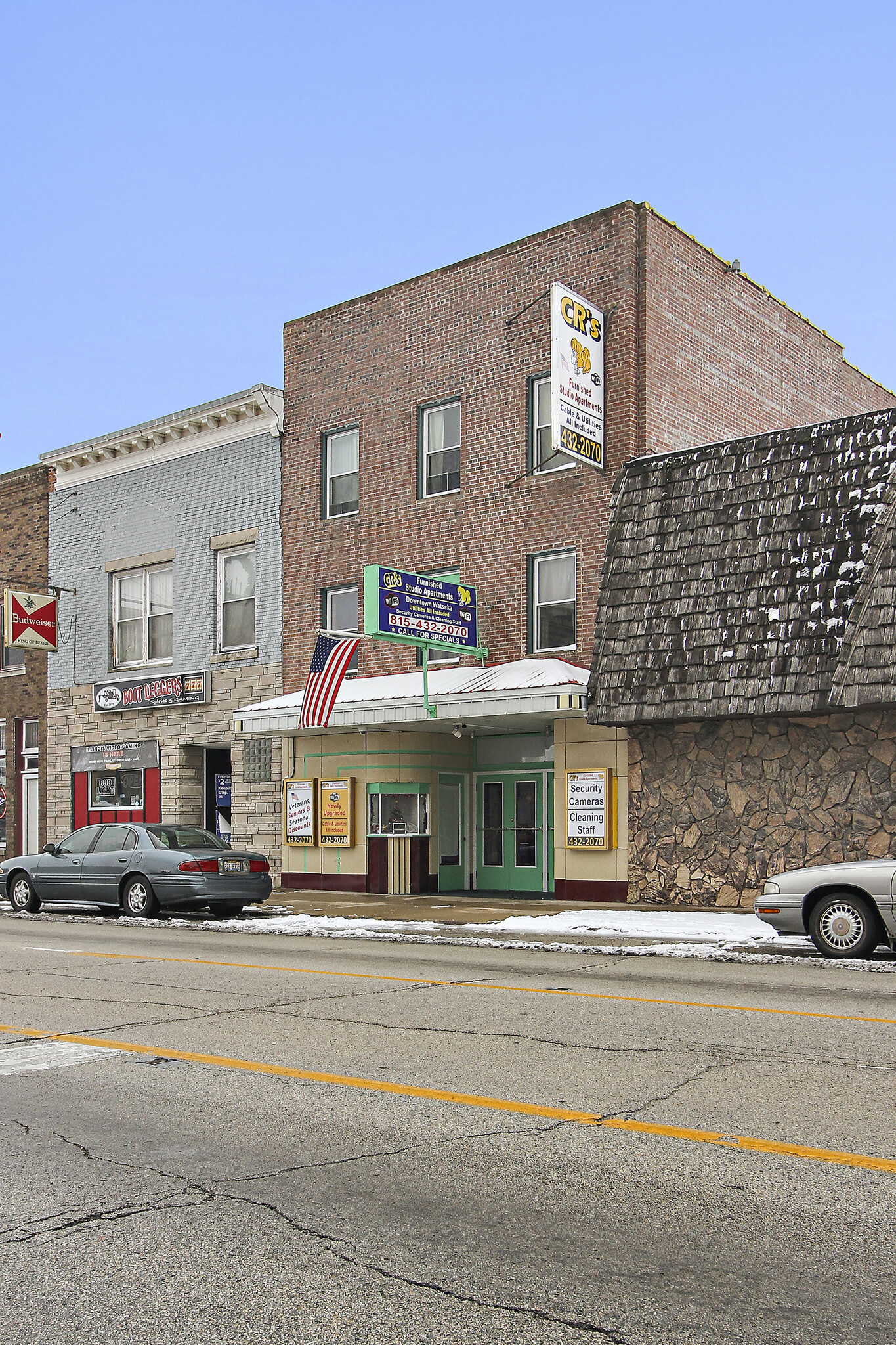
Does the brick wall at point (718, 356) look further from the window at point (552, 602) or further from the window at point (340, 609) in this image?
the window at point (340, 609)

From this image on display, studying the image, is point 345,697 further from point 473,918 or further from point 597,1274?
point 597,1274

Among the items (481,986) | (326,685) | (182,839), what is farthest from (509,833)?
(481,986)

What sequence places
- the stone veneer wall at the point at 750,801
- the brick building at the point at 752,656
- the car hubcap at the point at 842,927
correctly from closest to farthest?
the car hubcap at the point at 842,927, the brick building at the point at 752,656, the stone veneer wall at the point at 750,801

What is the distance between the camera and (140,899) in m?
19.3

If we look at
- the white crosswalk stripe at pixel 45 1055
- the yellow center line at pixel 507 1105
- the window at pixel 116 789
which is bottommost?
the white crosswalk stripe at pixel 45 1055

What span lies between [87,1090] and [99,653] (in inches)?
905

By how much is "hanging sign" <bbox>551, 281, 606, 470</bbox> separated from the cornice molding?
25.4ft

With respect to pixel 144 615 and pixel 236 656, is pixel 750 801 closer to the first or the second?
pixel 236 656

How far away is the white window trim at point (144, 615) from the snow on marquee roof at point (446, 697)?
4.55 meters

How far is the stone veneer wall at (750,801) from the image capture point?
17.6 m

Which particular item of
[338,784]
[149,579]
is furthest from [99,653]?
[338,784]

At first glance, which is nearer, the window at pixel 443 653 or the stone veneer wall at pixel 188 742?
the window at pixel 443 653

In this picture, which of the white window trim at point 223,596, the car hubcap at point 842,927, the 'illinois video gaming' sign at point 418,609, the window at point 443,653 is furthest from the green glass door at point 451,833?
the car hubcap at point 842,927

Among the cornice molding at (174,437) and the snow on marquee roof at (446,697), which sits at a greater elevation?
the cornice molding at (174,437)
